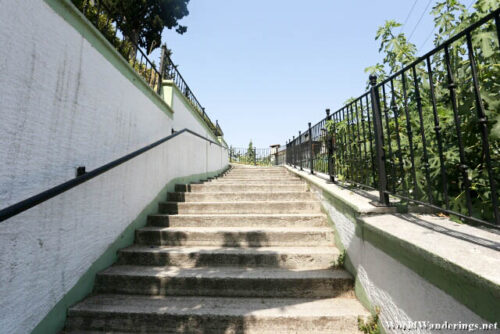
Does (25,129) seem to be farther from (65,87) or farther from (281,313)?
(281,313)

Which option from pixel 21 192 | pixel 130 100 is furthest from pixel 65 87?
A: pixel 130 100

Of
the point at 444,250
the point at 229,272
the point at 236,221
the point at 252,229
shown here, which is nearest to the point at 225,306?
the point at 229,272

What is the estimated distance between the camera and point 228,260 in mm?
2564

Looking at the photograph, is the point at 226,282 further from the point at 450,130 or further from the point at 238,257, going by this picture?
the point at 450,130

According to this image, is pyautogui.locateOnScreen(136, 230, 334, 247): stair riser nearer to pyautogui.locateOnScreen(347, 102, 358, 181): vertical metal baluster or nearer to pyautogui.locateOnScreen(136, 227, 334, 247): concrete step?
pyautogui.locateOnScreen(136, 227, 334, 247): concrete step

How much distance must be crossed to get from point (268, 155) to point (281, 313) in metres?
16.5

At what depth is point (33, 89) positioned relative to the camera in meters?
1.69

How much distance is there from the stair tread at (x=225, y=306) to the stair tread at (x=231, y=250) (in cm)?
51

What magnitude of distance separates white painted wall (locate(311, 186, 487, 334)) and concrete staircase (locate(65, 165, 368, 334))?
0.25 meters

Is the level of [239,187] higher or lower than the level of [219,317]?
higher

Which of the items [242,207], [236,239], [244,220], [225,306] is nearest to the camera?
[225,306]

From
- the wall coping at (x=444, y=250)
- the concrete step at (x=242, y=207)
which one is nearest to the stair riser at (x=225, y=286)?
the wall coping at (x=444, y=250)

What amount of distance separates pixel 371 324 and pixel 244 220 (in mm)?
1878

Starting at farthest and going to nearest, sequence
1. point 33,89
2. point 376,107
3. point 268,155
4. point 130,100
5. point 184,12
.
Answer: point 268,155 < point 184,12 < point 130,100 < point 376,107 < point 33,89
